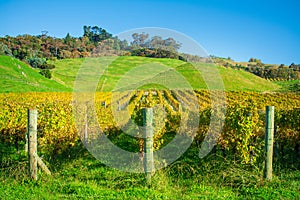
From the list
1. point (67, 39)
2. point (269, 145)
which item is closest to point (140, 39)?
point (269, 145)

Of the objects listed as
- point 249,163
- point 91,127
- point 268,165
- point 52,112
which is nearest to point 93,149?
point 91,127

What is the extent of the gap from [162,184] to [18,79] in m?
42.5

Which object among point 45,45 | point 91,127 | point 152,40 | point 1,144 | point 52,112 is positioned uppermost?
point 45,45

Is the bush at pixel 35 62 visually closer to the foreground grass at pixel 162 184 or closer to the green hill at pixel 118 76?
the green hill at pixel 118 76

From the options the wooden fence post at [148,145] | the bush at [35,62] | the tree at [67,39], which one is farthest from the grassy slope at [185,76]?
the wooden fence post at [148,145]

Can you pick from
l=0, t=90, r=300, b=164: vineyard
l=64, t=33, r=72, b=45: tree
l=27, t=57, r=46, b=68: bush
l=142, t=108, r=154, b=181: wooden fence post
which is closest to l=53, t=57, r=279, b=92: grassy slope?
l=27, t=57, r=46, b=68: bush

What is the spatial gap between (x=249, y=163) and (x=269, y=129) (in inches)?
46.9

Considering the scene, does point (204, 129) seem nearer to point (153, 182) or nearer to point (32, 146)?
point (153, 182)

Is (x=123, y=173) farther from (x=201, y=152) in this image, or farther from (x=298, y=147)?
(x=298, y=147)

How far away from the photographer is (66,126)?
9203 millimetres

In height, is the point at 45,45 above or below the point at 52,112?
above

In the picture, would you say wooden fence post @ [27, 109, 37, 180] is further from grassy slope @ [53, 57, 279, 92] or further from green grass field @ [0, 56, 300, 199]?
grassy slope @ [53, 57, 279, 92]

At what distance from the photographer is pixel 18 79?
43.7m

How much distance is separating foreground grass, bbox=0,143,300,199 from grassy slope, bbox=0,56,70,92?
1325 inches
